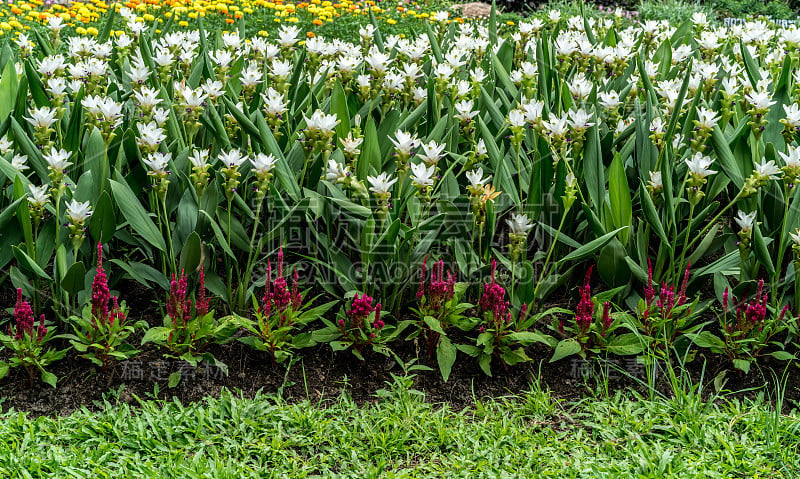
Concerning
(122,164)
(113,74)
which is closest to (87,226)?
(122,164)

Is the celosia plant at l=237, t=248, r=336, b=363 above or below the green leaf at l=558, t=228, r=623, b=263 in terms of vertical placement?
below

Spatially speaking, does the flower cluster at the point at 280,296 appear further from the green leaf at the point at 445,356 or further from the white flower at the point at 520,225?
the white flower at the point at 520,225

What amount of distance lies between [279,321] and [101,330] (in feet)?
1.93

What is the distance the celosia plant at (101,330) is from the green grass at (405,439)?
0.18 meters

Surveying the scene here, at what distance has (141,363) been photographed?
284cm

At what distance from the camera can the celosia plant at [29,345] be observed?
2641 mm

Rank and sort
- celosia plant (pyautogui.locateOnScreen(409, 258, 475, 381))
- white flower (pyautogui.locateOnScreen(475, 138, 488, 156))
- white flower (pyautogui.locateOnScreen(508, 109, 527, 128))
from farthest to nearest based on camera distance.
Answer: white flower (pyautogui.locateOnScreen(475, 138, 488, 156)) < white flower (pyautogui.locateOnScreen(508, 109, 527, 128)) < celosia plant (pyautogui.locateOnScreen(409, 258, 475, 381))

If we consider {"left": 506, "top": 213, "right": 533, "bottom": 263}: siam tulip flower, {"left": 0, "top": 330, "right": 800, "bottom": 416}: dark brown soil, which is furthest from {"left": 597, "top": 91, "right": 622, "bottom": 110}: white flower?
{"left": 0, "top": 330, "right": 800, "bottom": 416}: dark brown soil

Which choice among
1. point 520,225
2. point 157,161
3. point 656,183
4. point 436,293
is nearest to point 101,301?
point 157,161

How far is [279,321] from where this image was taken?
111 inches

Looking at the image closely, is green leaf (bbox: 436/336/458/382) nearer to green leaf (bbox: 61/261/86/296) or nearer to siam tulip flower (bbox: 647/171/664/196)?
siam tulip flower (bbox: 647/171/664/196)

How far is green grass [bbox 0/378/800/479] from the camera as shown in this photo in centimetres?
246

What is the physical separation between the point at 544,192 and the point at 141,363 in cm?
164

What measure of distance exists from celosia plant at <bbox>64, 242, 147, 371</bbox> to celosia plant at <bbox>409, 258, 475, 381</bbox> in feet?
3.24
